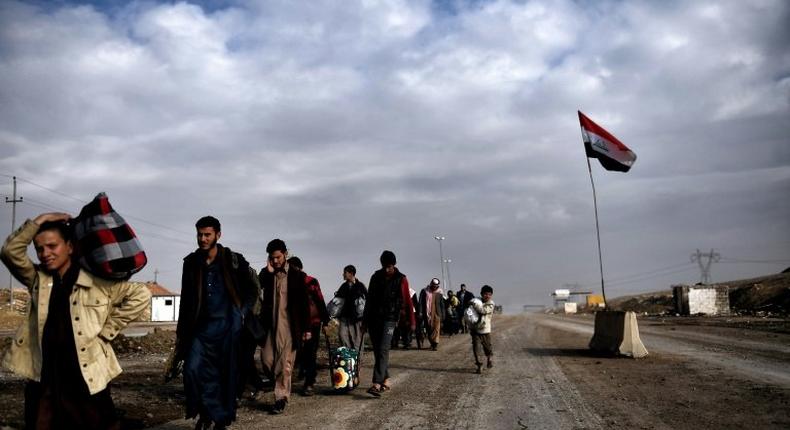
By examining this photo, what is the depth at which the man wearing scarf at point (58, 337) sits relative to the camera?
3646 millimetres

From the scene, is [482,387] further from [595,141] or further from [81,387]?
[595,141]

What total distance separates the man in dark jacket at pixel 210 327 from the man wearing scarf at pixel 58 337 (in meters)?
1.43

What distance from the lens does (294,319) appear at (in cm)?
745

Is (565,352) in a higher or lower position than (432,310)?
lower

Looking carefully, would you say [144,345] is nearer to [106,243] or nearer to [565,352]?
[565,352]

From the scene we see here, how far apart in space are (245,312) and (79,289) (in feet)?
7.04

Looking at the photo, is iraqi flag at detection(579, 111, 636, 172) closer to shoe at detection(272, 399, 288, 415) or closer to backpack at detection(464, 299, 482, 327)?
backpack at detection(464, 299, 482, 327)

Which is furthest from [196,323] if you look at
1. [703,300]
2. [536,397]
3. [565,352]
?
[703,300]

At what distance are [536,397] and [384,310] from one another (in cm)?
241

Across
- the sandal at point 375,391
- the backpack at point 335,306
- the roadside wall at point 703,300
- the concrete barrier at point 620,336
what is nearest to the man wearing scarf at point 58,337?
the sandal at point 375,391

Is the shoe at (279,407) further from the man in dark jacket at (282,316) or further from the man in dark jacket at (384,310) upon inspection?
the man in dark jacket at (384,310)

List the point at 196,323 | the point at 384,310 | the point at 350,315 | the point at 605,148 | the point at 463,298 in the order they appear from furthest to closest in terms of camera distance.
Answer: the point at 463,298
the point at 605,148
the point at 350,315
the point at 384,310
the point at 196,323

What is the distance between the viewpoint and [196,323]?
211 inches

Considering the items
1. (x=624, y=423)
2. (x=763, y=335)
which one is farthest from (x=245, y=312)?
(x=763, y=335)
